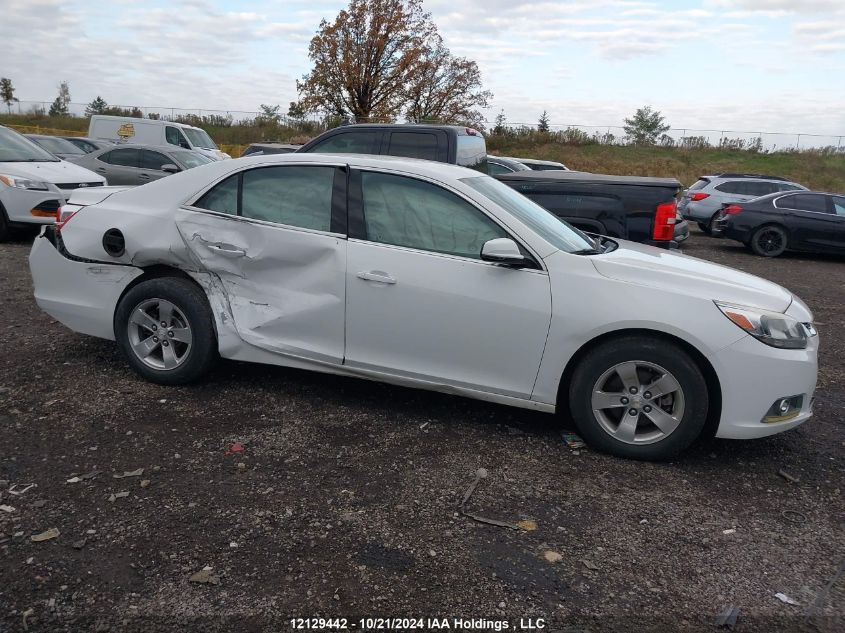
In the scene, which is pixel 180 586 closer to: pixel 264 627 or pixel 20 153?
pixel 264 627

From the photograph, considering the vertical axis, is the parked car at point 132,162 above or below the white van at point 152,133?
below

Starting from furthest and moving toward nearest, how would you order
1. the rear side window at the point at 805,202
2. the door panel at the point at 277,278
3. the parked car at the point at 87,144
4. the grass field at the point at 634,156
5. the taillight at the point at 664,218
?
1. the grass field at the point at 634,156
2. the parked car at the point at 87,144
3. the rear side window at the point at 805,202
4. the taillight at the point at 664,218
5. the door panel at the point at 277,278

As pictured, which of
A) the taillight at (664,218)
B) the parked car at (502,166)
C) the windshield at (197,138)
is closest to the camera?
the taillight at (664,218)

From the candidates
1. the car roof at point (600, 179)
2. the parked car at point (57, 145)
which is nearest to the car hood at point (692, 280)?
the car roof at point (600, 179)

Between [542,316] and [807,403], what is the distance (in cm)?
158

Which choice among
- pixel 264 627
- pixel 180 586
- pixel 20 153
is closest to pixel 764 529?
pixel 264 627

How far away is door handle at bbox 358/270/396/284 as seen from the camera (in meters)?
4.08

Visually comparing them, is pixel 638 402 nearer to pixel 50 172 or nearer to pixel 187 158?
pixel 50 172

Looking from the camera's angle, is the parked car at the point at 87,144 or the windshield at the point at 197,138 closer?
the parked car at the point at 87,144

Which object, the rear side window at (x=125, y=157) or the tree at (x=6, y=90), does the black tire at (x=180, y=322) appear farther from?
the tree at (x=6, y=90)

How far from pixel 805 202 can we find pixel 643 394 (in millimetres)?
12696

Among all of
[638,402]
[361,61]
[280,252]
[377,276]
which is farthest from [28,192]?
[361,61]

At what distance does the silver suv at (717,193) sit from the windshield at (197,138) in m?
13.4

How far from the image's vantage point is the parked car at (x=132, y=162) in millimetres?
14046
